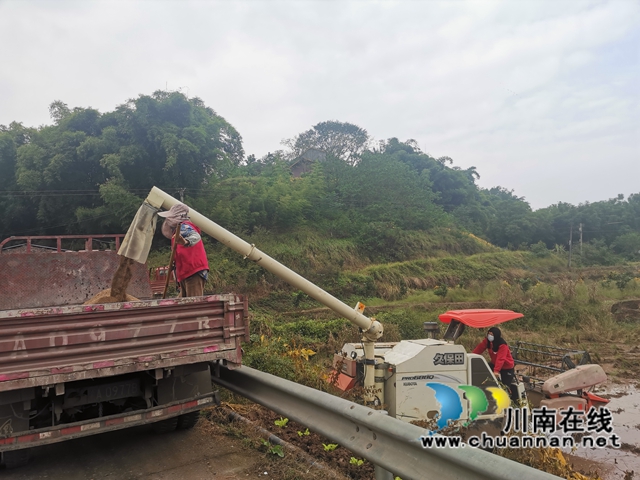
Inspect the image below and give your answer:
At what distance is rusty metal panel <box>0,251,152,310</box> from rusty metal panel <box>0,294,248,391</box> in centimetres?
301

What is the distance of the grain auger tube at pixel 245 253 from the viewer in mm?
4645

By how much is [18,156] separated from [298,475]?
26.3 meters

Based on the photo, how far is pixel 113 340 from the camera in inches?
150

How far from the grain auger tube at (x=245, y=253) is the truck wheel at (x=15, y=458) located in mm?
1969

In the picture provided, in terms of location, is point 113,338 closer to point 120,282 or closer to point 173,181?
point 120,282

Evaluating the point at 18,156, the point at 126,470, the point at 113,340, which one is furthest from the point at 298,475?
the point at 18,156

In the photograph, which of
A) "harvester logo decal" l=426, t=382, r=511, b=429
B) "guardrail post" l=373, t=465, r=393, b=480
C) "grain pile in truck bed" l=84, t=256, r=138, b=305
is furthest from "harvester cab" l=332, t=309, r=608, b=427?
"grain pile in truck bed" l=84, t=256, r=138, b=305

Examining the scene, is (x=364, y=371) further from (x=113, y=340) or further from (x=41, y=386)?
(x=41, y=386)

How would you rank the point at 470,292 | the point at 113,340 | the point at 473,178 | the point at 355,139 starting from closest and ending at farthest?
1. the point at 113,340
2. the point at 470,292
3. the point at 355,139
4. the point at 473,178

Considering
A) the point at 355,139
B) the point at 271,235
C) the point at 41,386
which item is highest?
the point at 355,139

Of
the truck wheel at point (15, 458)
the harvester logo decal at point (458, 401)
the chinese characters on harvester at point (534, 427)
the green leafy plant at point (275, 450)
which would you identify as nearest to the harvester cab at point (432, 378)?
the harvester logo decal at point (458, 401)

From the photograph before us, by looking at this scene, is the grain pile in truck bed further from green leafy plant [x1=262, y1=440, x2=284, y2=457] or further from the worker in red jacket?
the worker in red jacket

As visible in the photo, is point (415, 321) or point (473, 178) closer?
point (415, 321)

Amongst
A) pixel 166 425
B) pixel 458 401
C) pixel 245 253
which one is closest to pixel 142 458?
pixel 166 425
